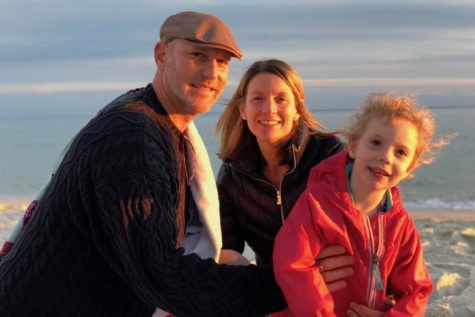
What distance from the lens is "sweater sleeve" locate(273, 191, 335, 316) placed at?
6.88 feet

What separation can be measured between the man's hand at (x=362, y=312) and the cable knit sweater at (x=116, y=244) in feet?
1.10

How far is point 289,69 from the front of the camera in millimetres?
3170

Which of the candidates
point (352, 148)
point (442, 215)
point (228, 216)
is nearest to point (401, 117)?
point (352, 148)

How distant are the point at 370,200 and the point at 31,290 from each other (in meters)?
1.39

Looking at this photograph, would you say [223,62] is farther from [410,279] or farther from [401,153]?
[410,279]

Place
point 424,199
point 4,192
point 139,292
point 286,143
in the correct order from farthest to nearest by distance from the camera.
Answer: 1. point 4,192
2. point 424,199
3. point 286,143
4. point 139,292

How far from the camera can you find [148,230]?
5.85 feet

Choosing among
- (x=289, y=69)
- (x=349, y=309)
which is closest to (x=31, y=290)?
(x=349, y=309)

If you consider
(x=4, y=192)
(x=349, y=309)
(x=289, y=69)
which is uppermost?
(x=289, y=69)

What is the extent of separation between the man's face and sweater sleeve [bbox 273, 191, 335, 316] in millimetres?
643

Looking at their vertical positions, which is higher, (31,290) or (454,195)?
(31,290)

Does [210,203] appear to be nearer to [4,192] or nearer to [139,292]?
[139,292]

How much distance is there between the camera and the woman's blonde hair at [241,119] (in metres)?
3.16

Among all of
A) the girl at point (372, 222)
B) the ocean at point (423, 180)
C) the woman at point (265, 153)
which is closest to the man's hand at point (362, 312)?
the girl at point (372, 222)
